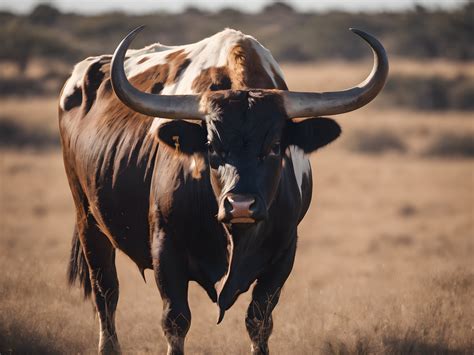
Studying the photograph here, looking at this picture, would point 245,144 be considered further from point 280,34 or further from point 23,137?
point 280,34

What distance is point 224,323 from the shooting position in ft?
25.5

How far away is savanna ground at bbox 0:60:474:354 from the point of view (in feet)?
23.4

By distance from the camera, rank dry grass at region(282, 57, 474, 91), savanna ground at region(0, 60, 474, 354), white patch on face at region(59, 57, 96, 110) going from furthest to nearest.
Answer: dry grass at region(282, 57, 474, 91) → white patch on face at region(59, 57, 96, 110) → savanna ground at region(0, 60, 474, 354)

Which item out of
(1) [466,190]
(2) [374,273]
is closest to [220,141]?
(2) [374,273]

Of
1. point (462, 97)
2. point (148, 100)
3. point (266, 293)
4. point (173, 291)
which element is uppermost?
point (148, 100)

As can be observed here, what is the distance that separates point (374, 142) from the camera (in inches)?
965

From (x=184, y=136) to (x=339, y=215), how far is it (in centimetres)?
1211

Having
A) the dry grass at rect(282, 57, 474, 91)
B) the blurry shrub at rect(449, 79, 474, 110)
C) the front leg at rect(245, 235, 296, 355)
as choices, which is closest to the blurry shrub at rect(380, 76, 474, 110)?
the blurry shrub at rect(449, 79, 474, 110)

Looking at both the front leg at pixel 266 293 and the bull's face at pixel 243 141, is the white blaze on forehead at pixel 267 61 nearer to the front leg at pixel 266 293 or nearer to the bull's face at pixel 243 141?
the bull's face at pixel 243 141

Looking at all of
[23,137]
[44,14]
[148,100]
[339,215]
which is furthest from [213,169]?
[44,14]

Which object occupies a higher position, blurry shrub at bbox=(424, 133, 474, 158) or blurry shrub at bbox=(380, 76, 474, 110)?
blurry shrub at bbox=(424, 133, 474, 158)

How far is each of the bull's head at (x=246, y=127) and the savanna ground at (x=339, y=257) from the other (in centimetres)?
167

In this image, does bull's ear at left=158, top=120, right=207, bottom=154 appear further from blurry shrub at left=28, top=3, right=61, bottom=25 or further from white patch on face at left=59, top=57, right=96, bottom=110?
blurry shrub at left=28, top=3, right=61, bottom=25

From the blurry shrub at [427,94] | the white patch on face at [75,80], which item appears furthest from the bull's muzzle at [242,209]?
the blurry shrub at [427,94]
